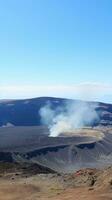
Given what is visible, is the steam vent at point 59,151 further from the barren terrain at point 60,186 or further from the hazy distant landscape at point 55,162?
the barren terrain at point 60,186

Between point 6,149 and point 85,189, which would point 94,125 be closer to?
point 6,149

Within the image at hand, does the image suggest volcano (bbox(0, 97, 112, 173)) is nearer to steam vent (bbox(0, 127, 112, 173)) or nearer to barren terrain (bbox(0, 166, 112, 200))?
steam vent (bbox(0, 127, 112, 173))

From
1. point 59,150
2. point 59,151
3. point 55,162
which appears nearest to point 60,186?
point 55,162

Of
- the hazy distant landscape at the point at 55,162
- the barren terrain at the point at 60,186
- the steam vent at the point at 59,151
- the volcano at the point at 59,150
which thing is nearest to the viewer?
the barren terrain at the point at 60,186

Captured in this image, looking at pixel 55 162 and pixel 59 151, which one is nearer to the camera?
pixel 55 162

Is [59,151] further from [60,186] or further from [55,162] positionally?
[60,186]

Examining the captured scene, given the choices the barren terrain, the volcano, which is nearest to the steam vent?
the volcano

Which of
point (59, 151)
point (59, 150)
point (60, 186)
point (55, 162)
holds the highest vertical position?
point (60, 186)

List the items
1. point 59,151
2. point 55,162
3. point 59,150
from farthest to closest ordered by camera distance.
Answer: point 59,150, point 59,151, point 55,162

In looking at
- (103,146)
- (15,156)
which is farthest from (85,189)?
(103,146)

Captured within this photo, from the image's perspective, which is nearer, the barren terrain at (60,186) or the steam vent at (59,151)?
the barren terrain at (60,186)

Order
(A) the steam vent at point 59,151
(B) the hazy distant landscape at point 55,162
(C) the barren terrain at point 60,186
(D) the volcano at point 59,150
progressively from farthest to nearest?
(A) the steam vent at point 59,151
(D) the volcano at point 59,150
(B) the hazy distant landscape at point 55,162
(C) the barren terrain at point 60,186

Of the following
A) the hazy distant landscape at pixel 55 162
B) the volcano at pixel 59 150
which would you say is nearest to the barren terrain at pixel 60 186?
the hazy distant landscape at pixel 55 162
